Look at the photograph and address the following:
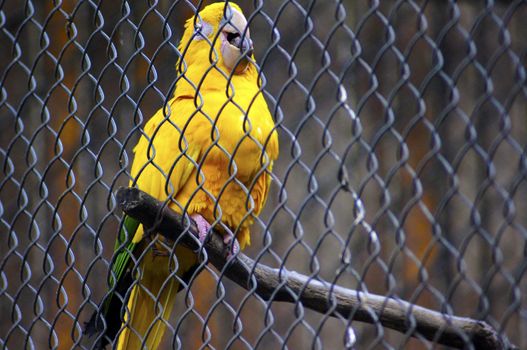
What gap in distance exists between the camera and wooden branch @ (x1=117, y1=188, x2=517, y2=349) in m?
1.19

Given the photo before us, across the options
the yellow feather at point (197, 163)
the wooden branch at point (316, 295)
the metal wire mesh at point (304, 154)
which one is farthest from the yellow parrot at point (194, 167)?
the metal wire mesh at point (304, 154)

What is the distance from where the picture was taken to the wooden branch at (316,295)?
→ 1189mm

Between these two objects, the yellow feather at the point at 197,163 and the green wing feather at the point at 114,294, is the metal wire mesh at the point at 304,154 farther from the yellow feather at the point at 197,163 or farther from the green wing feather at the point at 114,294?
the green wing feather at the point at 114,294

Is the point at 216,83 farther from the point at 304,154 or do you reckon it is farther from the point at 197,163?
the point at 304,154

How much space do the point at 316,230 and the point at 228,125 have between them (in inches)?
53.5

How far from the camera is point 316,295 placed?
1347 millimetres

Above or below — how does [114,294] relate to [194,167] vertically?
below

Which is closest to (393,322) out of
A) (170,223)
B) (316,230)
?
(170,223)

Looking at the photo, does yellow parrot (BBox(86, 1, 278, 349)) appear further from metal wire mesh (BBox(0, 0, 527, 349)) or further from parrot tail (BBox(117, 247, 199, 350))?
metal wire mesh (BBox(0, 0, 527, 349))

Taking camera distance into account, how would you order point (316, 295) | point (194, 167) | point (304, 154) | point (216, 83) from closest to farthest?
point (316, 295) < point (194, 167) < point (216, 83) < point (304, 154)

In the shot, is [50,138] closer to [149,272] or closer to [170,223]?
[149,272]

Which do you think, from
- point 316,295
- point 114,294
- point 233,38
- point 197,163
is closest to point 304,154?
point 233,38

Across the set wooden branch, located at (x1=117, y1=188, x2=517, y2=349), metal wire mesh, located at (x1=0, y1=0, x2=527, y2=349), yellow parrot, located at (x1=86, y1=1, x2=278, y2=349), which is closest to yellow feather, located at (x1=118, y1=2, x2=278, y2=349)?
yellow parrot, located at (x1=86, y1=1, x2=278, y2=349)

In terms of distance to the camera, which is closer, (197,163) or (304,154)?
(197,163)
